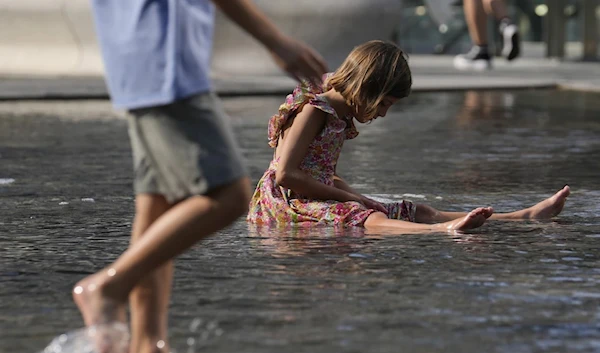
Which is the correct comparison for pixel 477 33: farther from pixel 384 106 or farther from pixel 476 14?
pixel 384 106

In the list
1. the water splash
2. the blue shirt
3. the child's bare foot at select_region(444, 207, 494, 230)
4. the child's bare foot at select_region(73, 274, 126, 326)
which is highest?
the blue shirt

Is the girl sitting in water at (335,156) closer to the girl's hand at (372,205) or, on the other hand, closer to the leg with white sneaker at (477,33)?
the girl's hand at (372,205)

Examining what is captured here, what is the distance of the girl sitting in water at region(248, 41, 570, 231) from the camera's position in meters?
6.27

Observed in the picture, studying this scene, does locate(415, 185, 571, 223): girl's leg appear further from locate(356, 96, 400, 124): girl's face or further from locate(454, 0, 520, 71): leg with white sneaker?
locate(454, 0, 520, 71): leg with white sneaker

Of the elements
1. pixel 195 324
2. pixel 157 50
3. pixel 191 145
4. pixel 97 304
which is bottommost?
pixel 195 324

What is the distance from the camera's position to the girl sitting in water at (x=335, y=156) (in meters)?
6.27

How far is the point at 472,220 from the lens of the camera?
20.7 ft

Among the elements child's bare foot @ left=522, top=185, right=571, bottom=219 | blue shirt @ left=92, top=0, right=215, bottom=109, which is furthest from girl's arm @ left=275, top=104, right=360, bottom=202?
blue shirt @ left=92, top=0, right=215, bottom=109

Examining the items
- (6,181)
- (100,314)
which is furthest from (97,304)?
(6,181)

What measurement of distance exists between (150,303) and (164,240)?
0.92 ft

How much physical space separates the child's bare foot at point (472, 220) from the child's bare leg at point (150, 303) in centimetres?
248

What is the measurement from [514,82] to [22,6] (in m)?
8.72

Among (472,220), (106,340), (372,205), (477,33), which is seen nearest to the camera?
(106,340)

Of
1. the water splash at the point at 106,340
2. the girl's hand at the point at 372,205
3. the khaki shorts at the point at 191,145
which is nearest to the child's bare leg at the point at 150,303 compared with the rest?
the water splash at the point at 106,340
